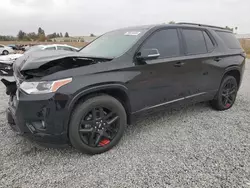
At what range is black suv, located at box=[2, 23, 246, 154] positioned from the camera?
7.58 feet

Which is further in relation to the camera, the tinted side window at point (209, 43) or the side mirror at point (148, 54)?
the tinted side window at point (209, 43)

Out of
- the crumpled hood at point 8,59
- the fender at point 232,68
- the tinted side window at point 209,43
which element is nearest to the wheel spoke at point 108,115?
the tinted side window at point 209,43

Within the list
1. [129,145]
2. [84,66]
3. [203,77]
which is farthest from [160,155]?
[203,77]

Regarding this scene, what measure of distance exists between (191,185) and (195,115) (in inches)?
83.8

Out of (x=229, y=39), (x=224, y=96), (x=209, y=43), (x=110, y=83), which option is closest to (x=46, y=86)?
(x=110, y=83)

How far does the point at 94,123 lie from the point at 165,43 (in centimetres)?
171

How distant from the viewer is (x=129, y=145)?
2873 millimetres

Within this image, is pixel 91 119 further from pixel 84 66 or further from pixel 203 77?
pixel 203 77

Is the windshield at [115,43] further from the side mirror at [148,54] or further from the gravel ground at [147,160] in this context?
the gravel ground at [147,160]

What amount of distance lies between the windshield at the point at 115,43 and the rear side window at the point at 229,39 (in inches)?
80.0

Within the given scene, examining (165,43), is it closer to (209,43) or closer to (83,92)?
(209,43)

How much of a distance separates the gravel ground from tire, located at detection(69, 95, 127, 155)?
13 cm

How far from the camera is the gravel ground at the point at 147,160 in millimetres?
2137

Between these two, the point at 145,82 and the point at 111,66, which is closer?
the point at 111,66
